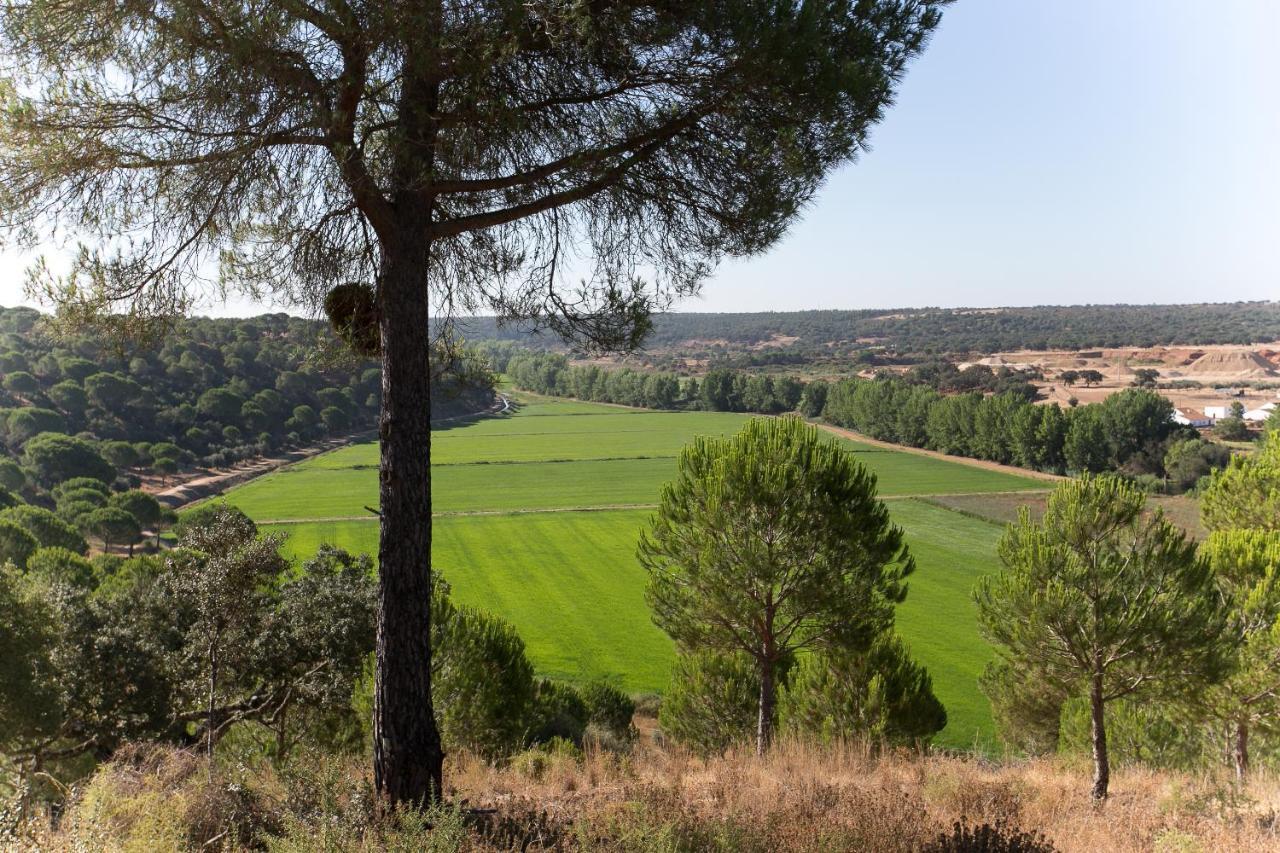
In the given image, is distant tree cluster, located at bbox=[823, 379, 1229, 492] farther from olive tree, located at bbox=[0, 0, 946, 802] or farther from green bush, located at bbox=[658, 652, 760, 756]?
olive tree, located at bbox=[0, 0, 946, 802]

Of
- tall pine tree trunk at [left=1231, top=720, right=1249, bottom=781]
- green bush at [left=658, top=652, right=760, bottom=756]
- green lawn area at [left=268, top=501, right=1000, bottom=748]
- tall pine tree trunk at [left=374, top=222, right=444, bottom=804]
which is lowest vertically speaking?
green lawn area at [left=268, top=501, right=1000, bottom=748]

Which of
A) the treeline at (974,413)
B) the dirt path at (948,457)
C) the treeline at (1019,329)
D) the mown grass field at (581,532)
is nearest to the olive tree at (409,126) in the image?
the mown grass field at (581,532)

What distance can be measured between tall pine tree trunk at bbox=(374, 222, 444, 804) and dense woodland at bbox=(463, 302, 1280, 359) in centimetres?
12119

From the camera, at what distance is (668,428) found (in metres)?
107

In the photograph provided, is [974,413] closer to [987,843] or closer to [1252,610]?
[1252,610]

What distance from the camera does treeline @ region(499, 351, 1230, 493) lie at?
78.0 meters

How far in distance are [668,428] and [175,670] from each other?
311 feet

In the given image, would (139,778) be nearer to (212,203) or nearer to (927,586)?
(212,203)

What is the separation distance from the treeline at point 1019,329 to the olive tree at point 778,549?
10790 cm

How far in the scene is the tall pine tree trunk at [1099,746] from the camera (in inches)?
349

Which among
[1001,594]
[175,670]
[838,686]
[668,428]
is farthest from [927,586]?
[668,428]

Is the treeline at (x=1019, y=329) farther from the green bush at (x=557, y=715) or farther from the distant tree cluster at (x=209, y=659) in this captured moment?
the distant tree cluster at (x=209, y=659)

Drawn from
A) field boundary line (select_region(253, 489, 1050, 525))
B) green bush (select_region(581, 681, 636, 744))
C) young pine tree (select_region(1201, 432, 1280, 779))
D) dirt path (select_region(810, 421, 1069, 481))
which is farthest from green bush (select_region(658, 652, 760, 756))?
dirt path (select_region(810, 421, 1069, 481))

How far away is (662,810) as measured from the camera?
4.82 metres
